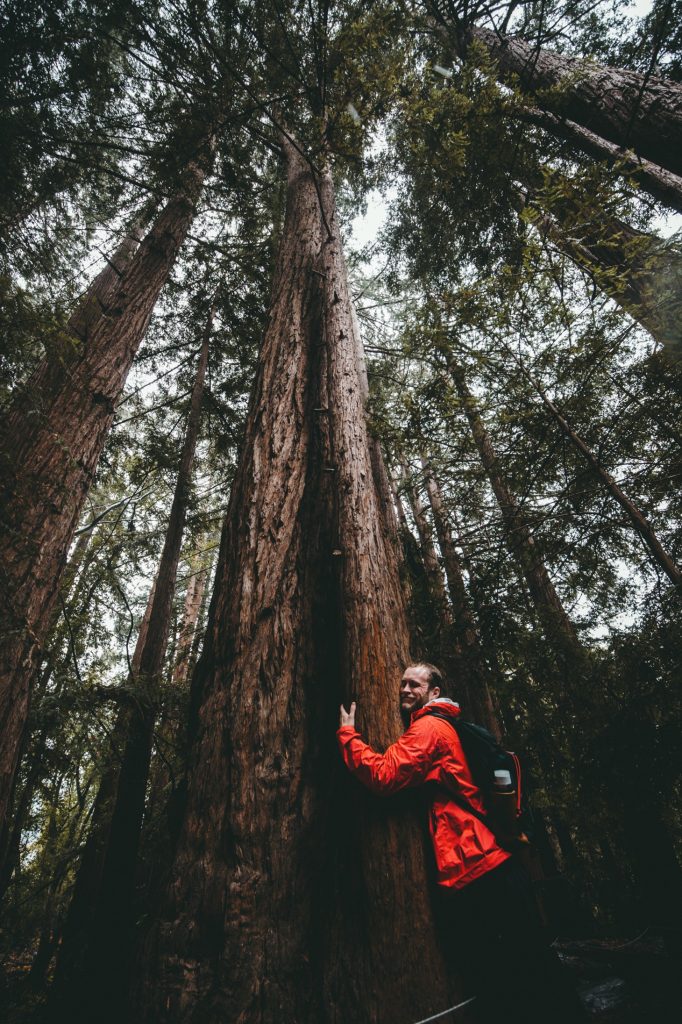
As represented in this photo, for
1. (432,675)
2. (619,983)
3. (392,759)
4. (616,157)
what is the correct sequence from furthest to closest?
(616,157) → (619,983) → (432,675) → (392,759)

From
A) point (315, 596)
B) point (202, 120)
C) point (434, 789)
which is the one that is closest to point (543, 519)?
point (315, 596)

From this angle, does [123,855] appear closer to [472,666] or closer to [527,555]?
[472,666]

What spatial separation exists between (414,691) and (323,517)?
1.32m

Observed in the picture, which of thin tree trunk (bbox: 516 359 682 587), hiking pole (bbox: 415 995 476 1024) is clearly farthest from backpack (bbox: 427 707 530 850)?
thin tree trunk (bbox: 516 359 682 587)

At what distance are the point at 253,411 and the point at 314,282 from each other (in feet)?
7.14

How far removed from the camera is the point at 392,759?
1.86 meters

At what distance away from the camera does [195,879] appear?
5.80 ft

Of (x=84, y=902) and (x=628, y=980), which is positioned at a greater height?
(x=84, y=902)

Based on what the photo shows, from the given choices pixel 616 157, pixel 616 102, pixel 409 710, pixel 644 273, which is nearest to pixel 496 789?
pixel 409 710

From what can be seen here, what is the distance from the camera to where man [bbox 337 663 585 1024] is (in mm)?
1678

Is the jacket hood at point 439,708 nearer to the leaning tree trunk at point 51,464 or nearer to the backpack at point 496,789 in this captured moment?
the backpack at point 496,789

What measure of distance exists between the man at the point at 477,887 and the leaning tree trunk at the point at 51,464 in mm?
1977

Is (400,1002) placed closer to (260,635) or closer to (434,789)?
(434,789)

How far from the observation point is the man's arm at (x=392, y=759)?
1828 millimetres
